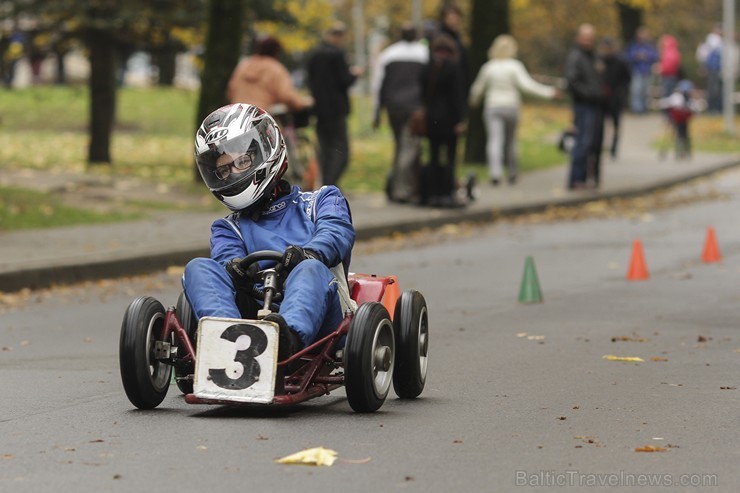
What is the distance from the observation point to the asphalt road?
18.5 feet

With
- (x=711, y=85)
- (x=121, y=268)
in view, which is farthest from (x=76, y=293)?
(x=711, y=85)

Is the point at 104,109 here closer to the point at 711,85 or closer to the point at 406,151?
the point at 406,151

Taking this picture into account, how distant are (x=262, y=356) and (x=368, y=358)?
0.46m

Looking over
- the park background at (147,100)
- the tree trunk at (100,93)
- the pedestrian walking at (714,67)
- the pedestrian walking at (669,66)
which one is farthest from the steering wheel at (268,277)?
the pedestrian walking at (714,67)

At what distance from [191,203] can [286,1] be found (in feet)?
21.8

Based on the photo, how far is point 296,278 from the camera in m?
6.96

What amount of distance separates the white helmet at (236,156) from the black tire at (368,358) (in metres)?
0.85

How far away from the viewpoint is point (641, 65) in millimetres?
41812

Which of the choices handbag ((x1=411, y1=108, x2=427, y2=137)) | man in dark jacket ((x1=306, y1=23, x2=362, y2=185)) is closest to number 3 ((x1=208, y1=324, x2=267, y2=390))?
handbag ((x1=411, y1=108, x2=427, y2=137))

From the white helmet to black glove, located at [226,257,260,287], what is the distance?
12.4 inches

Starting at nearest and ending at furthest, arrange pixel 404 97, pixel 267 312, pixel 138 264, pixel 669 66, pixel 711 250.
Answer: pixel 267 312 < pixel 138 264 < pixel 711 250 < pixel 404 97 < pixel 669 66

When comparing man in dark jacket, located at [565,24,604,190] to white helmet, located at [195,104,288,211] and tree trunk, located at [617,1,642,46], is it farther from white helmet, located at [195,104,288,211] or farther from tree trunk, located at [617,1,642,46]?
tree trunk, located at [617,1,642,46]

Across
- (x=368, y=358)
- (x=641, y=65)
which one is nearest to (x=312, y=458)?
(x=368, y=358)

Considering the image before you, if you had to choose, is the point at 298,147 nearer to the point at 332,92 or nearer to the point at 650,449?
the point at 332,92
